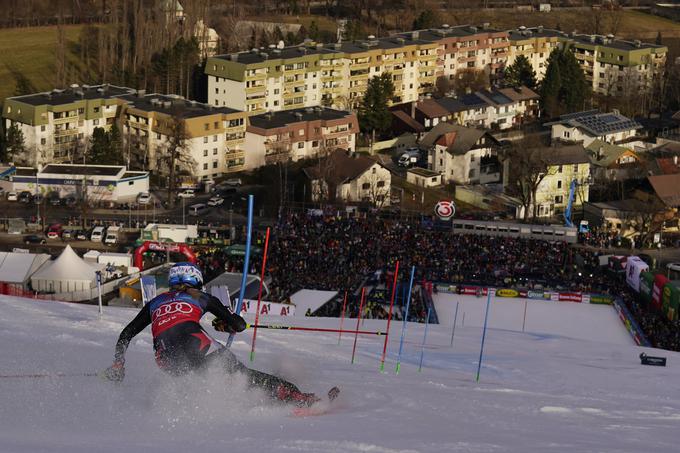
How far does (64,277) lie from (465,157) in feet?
37.8

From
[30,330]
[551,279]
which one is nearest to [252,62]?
[551,279]

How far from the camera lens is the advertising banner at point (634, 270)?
57.5ft

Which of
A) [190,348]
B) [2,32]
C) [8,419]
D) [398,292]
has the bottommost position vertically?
[398,292]

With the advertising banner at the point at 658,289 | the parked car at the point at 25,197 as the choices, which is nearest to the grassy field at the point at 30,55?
the parked car at the point at 25,197

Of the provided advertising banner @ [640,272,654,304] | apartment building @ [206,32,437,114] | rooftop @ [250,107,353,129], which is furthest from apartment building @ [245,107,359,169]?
advertising banner @ [640,272,654,304]

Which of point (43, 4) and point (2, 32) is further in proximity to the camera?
point (43, 4)

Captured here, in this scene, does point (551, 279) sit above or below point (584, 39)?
below

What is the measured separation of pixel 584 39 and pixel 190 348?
107 feet

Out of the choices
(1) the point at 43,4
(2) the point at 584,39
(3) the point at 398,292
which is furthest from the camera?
(1) the point at 43,4

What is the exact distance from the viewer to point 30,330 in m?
7.36

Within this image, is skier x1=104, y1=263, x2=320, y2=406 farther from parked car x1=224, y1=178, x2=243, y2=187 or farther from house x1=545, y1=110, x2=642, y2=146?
house x1=545, y1=110, x2=642, y2=146

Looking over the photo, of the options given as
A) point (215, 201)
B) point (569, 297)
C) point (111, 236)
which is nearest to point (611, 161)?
point (215, 201)

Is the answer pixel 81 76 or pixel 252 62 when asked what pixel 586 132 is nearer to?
pixel 252 62

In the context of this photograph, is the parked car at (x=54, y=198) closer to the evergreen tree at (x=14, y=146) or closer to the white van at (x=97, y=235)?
the white van at (x=97, y=235)
